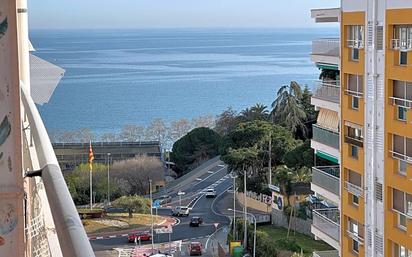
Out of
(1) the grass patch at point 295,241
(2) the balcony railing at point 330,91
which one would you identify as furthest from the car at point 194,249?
(2) the balcony railing at point 330,91

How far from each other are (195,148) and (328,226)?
63.9 feet

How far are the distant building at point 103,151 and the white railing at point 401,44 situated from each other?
19988mm

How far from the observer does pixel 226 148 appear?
844 inches

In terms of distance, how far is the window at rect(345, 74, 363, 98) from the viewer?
27.2 ft

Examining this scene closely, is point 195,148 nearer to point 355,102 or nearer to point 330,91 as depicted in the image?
point 330,91

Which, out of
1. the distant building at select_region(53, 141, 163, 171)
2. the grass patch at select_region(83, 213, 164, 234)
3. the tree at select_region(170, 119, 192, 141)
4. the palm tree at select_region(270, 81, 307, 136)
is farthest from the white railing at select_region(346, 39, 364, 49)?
the tree at select_region(170, 119, 192, 141)

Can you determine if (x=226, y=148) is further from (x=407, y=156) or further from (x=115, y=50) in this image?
(x=115, y=50)

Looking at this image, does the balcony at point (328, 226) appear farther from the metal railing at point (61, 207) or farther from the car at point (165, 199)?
the car at point (165, 199)

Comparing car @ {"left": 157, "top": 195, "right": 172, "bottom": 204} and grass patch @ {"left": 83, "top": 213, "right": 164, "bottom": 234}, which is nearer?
grass patch @ {"left": 83, "top": 213, "right": 164, "bottom": 234}

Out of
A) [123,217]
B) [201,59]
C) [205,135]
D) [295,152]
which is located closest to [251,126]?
[295,152]

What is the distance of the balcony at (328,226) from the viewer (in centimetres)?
923

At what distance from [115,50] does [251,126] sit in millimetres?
104830

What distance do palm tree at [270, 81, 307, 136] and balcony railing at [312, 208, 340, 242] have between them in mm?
13804

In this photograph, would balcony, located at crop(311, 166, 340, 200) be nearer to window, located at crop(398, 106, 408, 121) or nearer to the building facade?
the building facade
